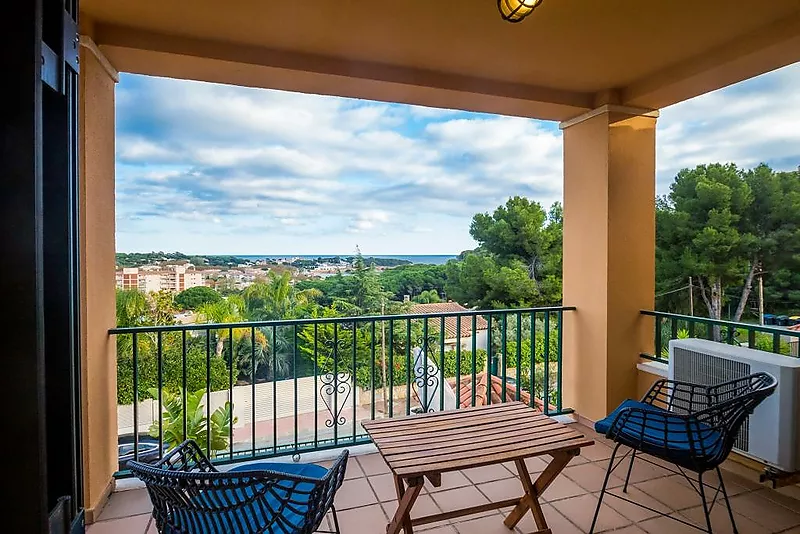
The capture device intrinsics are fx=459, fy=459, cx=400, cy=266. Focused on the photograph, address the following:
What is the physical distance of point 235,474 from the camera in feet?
4.59

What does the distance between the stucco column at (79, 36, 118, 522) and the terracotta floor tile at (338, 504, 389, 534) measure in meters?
1.25

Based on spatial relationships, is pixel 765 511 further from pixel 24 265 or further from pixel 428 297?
pixel 428 297

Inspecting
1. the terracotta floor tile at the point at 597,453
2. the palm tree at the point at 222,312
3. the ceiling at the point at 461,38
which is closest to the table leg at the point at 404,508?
the terracotta floor tile at the point at 597,453

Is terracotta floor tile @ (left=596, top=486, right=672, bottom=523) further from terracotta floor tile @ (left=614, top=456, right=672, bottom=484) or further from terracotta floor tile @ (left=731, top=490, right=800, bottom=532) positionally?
terracotta floor tile @ (left=731, top=490, right=800, bottom=532)

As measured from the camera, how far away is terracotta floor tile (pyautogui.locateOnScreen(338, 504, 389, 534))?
2.22 m

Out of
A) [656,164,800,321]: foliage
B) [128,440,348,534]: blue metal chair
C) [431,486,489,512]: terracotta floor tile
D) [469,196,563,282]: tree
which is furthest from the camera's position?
[469,196,563,282]: tree

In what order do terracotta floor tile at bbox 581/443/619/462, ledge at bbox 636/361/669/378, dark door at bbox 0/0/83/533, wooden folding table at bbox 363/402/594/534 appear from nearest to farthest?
dark door at bbox 0/0/83/533, wooden folding table at bbox 363/402/594/534, terracotta floor tile at bbox 581/443/619/462, ledge at bbox 636/361/669/378

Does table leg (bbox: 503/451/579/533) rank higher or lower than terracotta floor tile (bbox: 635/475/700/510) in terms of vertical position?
higher

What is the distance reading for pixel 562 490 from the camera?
2.60 m

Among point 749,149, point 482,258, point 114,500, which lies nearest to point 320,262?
point 482,258

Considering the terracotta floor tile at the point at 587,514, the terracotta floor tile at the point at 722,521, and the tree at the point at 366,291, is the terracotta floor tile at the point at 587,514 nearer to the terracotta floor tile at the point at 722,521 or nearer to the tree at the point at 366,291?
the terracotta floor tile at the point at 722,521

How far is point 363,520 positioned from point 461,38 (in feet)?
8.64

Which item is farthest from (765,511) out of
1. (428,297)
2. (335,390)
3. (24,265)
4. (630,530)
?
(428,297)

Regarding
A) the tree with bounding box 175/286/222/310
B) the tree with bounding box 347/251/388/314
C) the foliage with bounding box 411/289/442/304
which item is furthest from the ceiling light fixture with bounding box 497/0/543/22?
the tree with bounding box 347/251/388/314
